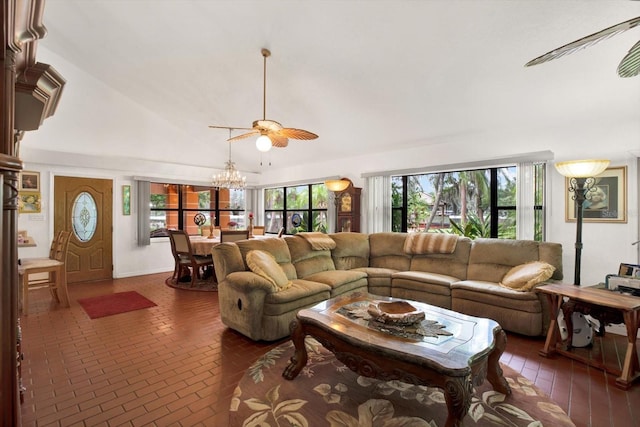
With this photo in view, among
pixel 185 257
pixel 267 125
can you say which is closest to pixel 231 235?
pixel 185 257

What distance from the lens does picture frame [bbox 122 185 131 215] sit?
612 cm

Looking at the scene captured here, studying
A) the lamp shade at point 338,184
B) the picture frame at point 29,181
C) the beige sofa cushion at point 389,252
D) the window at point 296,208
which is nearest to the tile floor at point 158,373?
the beige sofa cushion at point 389,252

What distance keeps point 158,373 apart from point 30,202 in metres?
4.68

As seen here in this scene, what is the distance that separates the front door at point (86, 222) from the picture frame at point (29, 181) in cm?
24

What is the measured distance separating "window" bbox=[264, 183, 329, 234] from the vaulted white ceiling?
1662mm

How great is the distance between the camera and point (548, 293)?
280 centimetres

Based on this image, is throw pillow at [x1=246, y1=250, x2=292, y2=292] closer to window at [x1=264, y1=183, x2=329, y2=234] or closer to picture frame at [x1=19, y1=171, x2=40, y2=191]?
window at [x1=264, y1=183, x2=329, y2=234]

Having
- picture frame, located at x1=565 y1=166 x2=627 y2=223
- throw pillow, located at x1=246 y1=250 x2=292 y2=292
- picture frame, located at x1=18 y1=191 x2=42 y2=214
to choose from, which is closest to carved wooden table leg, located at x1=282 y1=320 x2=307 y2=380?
throw pillow, located at x1=246 y1=250 x2=292 y2=292

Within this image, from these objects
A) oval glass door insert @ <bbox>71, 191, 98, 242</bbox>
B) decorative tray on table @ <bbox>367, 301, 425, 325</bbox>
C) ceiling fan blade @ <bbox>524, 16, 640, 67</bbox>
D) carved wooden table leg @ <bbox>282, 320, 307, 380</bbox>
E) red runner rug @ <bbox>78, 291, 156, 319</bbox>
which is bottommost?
red runner rug @ <bbox>78, 291, 156, 319</bbox>

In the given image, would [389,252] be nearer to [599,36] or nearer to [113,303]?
[599,36]

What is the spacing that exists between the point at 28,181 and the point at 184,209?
8.77ft

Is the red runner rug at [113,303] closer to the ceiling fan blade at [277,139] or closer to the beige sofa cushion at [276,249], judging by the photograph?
the beige sofa cushion at [276,249]

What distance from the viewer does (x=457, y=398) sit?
1.60 metres

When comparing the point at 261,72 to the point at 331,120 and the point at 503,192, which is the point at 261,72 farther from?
the point at 503,192
